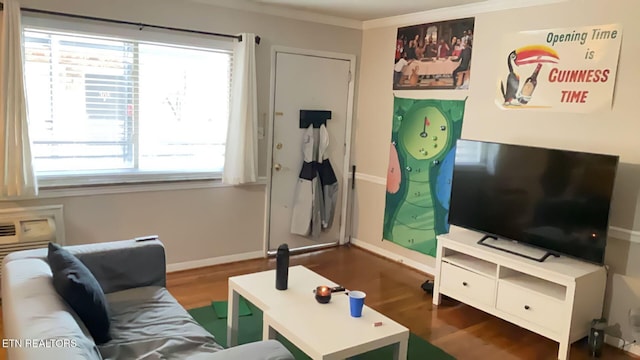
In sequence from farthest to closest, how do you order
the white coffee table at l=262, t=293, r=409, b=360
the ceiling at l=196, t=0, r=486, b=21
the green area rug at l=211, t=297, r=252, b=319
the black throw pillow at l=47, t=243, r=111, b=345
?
the ceiling at l=196, t=0, r=486, b=21 → the green area rug at l=211, t=297, r=252, b=319 → the white coffee table at l=262, t=293, r=409, b=360 → the black throw pillow at l=47, t=243, r=111, b=345

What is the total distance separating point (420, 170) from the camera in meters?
4.57

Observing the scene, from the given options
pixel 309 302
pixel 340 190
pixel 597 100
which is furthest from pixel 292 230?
pixel 597 100

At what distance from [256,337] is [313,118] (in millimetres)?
2388

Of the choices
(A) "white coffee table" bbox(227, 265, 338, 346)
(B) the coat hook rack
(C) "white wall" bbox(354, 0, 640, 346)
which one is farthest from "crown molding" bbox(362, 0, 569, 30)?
(A) "white coffee table" bbox(227, 265, 338, 346)

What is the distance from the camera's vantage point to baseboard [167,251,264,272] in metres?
4.32

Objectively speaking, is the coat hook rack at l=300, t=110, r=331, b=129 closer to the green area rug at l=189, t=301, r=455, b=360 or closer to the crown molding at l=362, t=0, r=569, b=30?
the crown molding at l=362, t=0, r=569, b=30

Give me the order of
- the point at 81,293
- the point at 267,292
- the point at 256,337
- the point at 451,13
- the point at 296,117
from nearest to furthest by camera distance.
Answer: the point at 81,293, the point at 267,292, the point at 256,337, the point at 451,13, the point at 296,117

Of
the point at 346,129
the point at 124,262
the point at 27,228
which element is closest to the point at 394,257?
the point at 346,129

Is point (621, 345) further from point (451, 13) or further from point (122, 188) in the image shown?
point (122, 188)

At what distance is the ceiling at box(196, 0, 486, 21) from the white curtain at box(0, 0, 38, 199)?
145 cm

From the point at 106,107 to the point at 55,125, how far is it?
382 mm

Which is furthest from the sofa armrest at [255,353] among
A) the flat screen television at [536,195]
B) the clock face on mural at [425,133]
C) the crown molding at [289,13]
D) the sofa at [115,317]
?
the crown molding at [289,13]

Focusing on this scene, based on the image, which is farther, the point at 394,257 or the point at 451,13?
the point at 394,257

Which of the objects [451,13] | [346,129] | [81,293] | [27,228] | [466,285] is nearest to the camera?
[81,293]
